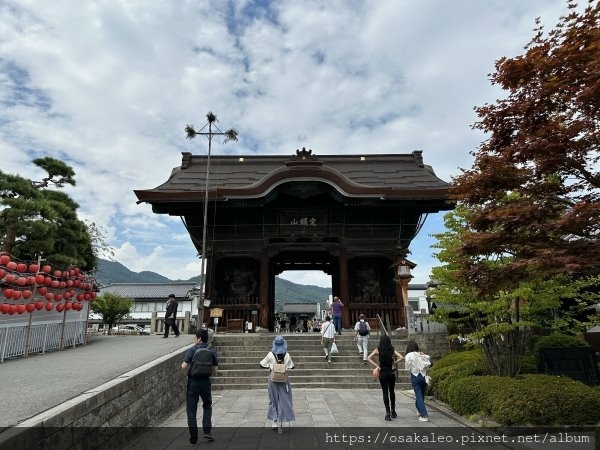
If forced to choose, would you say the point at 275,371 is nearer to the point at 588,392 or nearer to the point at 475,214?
the point at 475,214

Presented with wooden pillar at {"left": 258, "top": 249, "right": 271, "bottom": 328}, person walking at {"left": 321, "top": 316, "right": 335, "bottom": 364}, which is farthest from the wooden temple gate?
person walking at {"left": 321, "top": 316, "right": 335, "bottom": 364}

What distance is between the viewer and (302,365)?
12.1 metres

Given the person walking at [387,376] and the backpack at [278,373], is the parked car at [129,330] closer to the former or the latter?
the backpack at [278,373]

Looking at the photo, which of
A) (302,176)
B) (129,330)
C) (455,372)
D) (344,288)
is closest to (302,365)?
(455,372)

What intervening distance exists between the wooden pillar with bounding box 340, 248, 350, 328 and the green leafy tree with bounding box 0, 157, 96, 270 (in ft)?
35.7

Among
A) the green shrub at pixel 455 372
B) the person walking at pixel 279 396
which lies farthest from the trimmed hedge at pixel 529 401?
the person walking at pixel 279 396

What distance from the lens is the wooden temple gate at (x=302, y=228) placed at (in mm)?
17000

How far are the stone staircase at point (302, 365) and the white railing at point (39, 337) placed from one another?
4.99 metres

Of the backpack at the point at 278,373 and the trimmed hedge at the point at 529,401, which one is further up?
the backpack at the point at 278,373

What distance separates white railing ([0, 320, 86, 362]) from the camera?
9.92m

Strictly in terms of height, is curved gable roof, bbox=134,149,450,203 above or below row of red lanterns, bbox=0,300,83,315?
above

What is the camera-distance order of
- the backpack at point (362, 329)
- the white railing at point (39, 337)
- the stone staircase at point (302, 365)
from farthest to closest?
the backpack at point (362, 329) < the stone staircase at point (302, 365) < the white railing at point (39, 337)

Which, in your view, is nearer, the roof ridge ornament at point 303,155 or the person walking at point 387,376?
the person walking at point 387,376

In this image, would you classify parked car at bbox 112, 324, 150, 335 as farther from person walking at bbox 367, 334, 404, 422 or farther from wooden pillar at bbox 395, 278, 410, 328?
person walking at bbox 367, 334, 404, 422
